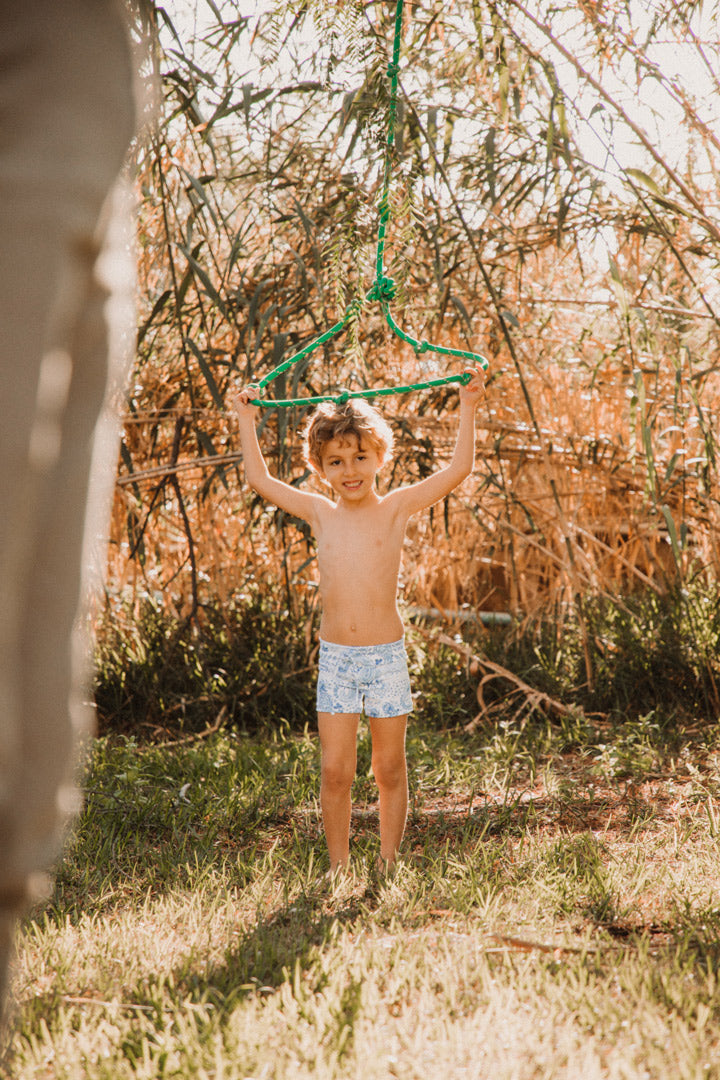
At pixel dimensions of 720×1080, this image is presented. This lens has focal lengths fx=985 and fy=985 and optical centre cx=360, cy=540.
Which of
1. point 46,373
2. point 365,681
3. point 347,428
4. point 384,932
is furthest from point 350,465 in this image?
point 46,373

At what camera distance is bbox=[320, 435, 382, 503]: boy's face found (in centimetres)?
258

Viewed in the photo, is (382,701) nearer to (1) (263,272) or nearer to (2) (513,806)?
(2) (513,806)

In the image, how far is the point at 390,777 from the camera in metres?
2.52

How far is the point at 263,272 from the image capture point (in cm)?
415

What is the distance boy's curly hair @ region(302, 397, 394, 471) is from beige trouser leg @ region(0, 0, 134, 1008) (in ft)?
5.91

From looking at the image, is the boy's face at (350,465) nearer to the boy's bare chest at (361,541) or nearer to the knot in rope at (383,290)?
the boy's bare chest at (361,541)

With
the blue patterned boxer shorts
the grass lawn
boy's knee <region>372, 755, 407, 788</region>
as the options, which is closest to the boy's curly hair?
the blue patterned boxer shorts

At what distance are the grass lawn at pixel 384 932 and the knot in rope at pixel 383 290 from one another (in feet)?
4.56

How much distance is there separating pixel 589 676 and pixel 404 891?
2048 millimetres

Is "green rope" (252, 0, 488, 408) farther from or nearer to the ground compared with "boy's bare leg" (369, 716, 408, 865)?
farther from the ground

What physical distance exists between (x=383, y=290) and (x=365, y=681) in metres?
0.99

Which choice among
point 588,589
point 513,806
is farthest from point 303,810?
point 588,589

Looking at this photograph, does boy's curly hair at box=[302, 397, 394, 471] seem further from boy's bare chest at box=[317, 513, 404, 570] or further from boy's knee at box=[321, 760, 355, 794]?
boy's knee at box=[321, 760, 355, 794]

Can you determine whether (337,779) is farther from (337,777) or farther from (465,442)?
(465,442)
